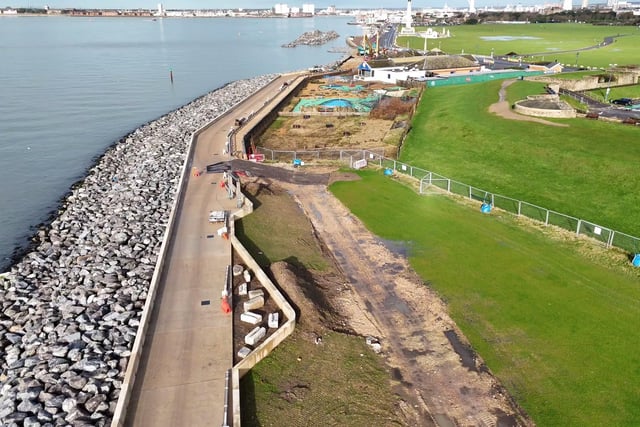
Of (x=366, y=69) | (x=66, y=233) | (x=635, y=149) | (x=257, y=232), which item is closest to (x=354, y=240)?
(x=257, y=232)

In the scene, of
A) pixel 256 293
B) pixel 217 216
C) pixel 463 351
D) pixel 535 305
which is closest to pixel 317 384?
pixel 256 293

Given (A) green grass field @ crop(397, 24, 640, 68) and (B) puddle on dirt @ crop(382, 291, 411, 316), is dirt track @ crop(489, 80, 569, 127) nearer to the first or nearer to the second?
(B) puddle on dirt @ crop(382, 291, 411, 316)

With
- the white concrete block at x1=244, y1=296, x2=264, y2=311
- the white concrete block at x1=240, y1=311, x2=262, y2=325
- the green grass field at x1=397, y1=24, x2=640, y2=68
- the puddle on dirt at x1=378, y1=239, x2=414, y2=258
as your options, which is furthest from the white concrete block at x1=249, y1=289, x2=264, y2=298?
the green grass field at x1=397, y1=24, x2=640, y2=68

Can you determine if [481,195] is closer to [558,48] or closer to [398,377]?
[398,377]

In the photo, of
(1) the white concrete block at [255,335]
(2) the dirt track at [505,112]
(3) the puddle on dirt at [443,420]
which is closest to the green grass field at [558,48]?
(2) the dirt track at [505,112]

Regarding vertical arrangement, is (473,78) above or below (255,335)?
above

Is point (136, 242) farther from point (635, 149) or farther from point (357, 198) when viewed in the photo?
point (635, 149)

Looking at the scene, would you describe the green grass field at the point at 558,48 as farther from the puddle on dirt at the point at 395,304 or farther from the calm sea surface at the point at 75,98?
the puddle on dirt at the point at 395,304
